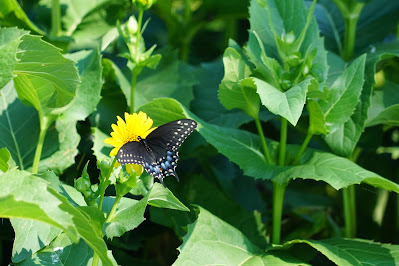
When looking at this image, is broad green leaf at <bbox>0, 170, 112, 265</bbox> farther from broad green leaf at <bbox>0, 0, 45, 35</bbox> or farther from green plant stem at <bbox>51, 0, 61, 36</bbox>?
green plant stem at <bbox>51, 0, 61, 36</bbox>

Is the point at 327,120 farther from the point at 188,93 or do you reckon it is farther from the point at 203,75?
the point at 203,75

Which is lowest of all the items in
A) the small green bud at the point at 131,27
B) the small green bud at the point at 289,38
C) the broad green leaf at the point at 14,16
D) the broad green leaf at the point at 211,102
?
the broad green leaf at the point at 211,102

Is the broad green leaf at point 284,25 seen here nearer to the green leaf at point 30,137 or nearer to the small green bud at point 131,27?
the small green bud at point 131,27

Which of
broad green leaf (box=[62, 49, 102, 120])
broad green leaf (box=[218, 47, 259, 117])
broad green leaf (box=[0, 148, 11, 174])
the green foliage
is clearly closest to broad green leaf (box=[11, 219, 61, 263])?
the green foliage

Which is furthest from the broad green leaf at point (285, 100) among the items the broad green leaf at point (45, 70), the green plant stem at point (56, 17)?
the green plant stem at point (56, 17)

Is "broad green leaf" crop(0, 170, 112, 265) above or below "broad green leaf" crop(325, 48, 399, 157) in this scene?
above

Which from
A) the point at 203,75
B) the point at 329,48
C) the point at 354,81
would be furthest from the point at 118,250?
the point at 329,48

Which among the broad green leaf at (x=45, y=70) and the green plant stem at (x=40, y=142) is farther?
the green plant stem at (x=40, y=142)

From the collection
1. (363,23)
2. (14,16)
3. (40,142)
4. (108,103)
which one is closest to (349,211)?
(363,23)
